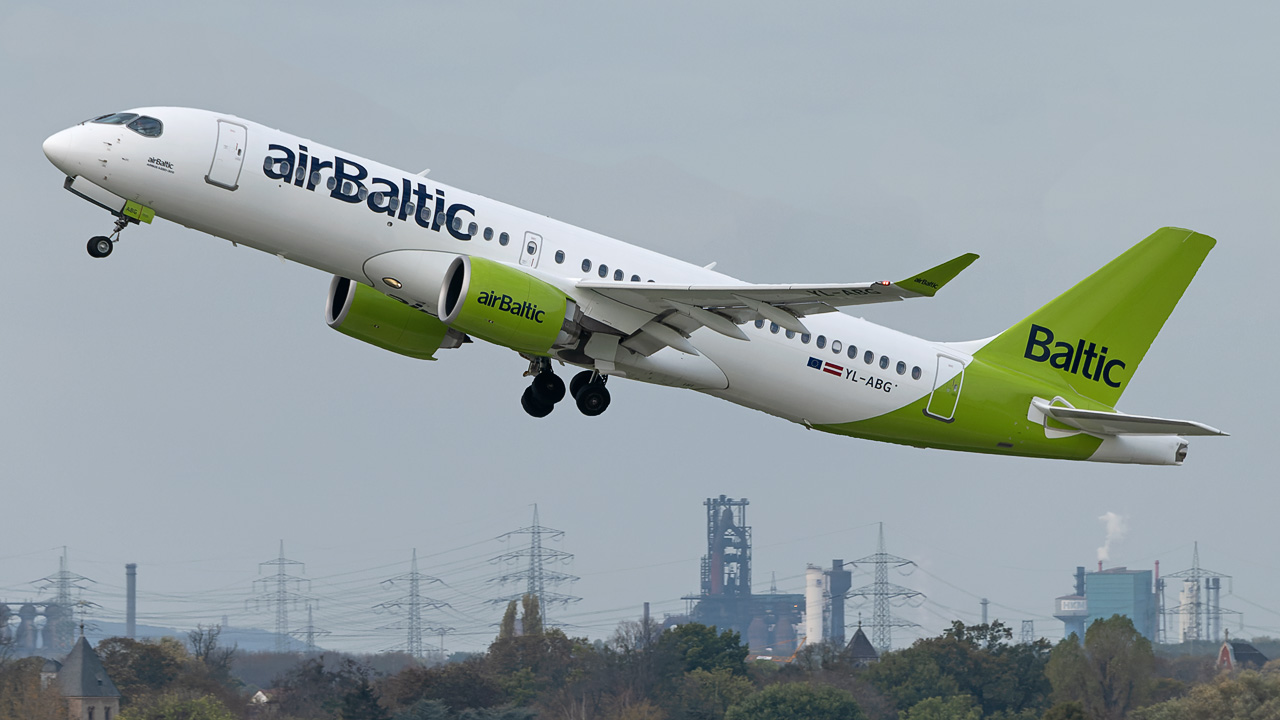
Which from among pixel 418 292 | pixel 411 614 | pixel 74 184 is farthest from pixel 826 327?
pixel 411 614

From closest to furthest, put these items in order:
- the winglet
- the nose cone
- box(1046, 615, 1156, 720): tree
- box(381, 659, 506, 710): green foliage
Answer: the winglet → the nose cone → box(381, 659, 506, 710): green foliage → box(1046, 615, 1156, 720): tree

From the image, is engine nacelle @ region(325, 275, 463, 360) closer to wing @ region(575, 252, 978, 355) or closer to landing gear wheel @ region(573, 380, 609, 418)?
landing gear wheel @ region(573, 380, 609, 418)

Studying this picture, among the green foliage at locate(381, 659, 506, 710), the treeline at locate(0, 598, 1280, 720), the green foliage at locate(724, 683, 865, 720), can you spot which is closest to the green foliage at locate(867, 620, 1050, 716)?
the treeline at locate(0, 598, 1280, 720)

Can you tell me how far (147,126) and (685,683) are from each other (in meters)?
92.9

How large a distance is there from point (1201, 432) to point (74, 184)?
85.0 feet

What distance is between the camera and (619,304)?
111 ft

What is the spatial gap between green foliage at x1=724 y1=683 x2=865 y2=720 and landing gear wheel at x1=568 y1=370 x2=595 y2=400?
266 ft

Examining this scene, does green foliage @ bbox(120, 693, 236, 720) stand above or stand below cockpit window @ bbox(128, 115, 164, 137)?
below

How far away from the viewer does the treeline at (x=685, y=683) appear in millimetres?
105000

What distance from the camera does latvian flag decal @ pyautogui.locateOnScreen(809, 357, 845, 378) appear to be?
3606 cm

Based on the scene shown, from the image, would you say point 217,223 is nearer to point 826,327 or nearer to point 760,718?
point 826,327

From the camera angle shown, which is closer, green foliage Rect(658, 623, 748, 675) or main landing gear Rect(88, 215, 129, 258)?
main landing gear Rect(88, 215, 129, 258)

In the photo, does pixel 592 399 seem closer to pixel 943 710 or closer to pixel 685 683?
pixel 685 683

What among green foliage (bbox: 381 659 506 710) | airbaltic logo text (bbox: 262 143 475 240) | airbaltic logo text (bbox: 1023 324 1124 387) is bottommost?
green foliage (bbox: 381 659 506 710)
